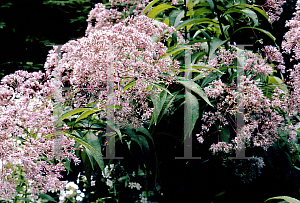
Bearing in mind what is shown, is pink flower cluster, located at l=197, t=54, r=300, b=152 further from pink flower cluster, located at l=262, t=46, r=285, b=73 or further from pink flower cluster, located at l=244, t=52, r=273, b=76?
pink flower cluster, located at l=262, t=46, r=285, b=73

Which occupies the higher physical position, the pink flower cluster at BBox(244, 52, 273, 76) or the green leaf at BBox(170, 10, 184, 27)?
the green leaf at BBox(170, 10, 184, 27)

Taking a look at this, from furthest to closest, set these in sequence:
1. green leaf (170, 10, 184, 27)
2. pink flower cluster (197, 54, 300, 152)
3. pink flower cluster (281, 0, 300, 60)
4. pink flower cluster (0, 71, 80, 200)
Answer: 1. green leaf (170, 10, 184, 27)
2. pink flower cluster (281, 0, 300, 60)
3. pink flower cluster (197, 54, 300, 152)
4. pink flower cluster (0, 71, 80, 200)

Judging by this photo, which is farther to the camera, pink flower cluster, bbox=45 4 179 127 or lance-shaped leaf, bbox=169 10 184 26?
lance-shaped leaf, bbox=169 10 184 26

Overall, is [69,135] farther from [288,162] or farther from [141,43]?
[288,162]

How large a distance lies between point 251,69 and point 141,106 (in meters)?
0.54

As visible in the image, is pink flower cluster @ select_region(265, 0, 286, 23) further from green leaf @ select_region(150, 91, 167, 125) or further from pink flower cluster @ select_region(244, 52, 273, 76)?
green leaf @ select_region(150, 91, 167, 125)

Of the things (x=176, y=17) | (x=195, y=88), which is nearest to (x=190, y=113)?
(x=195, y=88)

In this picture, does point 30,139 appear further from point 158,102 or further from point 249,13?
point 249,13

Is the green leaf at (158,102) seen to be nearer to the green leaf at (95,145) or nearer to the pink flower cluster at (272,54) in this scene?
the green leaf at (95,145)

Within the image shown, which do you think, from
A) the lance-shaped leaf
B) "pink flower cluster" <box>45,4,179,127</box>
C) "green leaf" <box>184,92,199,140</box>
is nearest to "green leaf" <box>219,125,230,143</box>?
"green leaf" <box>184,92,199,140</box>

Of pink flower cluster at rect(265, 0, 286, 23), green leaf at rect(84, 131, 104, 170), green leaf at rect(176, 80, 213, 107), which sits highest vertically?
pink flower cluster at rect(265, 0, 286, 23)

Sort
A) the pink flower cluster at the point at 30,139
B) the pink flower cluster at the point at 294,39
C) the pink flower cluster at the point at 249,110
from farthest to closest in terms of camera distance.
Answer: the pink flower cluster at the point at 294,39 < the pink flower cluster at the point at 249,110 < the pink flower cluster at the point at 30,139

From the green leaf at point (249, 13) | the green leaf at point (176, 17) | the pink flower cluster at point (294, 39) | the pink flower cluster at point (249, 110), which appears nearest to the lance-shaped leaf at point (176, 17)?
the green leaf at point (176, 17)

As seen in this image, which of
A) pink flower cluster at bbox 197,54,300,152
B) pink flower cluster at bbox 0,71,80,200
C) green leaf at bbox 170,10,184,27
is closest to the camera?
pink flower cluster at bbox 0,71,80,200
